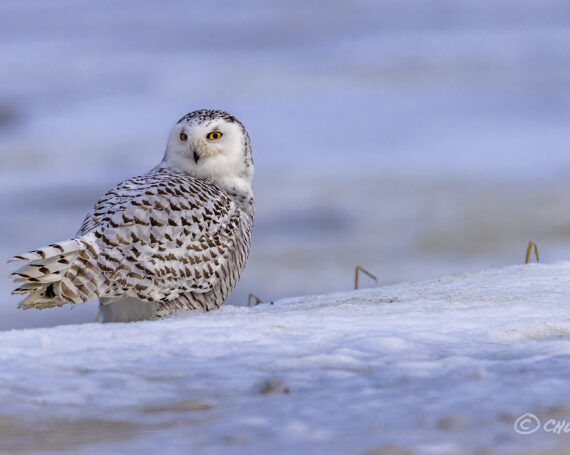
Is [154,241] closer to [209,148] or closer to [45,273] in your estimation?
[45,273]

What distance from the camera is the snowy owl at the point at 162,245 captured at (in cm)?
454

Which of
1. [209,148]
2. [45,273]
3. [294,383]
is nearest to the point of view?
[294,383]

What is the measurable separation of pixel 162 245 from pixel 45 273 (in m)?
0.74

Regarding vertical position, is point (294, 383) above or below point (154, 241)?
below

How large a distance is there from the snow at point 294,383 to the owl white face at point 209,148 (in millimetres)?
2140

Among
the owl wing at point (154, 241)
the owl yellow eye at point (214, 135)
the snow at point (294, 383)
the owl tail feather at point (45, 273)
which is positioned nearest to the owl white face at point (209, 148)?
the owl yellow eye at point (214, 135)

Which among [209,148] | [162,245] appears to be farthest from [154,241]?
[209,148]

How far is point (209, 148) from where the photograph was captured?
583 centimetres

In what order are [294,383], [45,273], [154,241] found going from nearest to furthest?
1. [294,383]
2. [45,273]
3. [154,241]

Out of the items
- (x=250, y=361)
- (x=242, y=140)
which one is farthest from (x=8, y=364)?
(x=242, y=140)

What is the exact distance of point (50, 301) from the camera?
179 inches

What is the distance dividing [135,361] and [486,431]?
135 cm

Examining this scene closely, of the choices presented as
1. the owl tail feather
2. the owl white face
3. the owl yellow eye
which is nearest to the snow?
the owl tail feather

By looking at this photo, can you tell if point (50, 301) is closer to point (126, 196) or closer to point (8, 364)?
point (126, 196)
